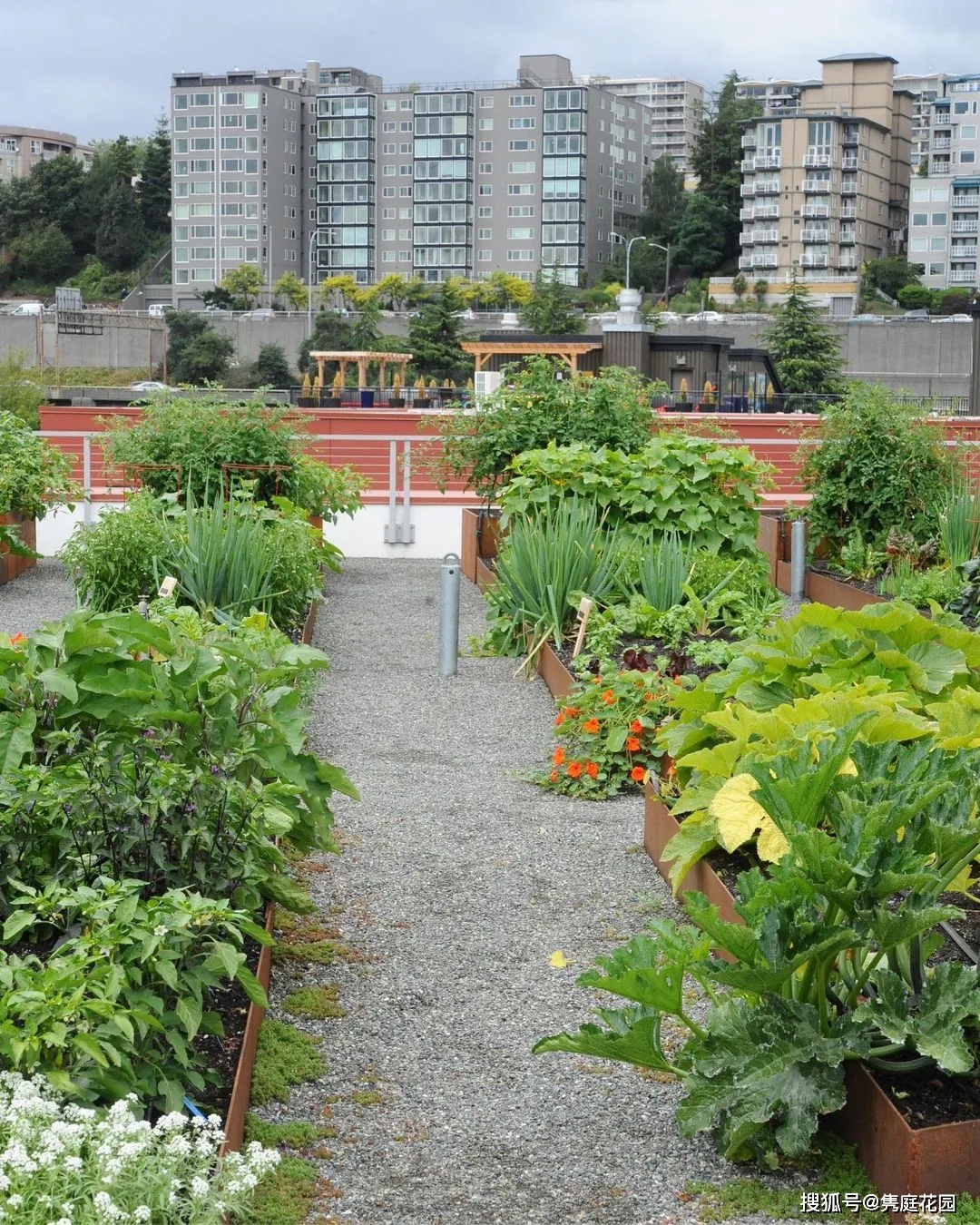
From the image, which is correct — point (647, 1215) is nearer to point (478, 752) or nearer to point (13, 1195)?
point (13, 1195)

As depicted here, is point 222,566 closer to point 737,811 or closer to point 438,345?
point 737,811

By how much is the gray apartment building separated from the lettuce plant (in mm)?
101929

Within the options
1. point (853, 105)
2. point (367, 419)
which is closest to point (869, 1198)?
point (367, 419)

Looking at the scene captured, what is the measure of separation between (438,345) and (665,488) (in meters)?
53.2

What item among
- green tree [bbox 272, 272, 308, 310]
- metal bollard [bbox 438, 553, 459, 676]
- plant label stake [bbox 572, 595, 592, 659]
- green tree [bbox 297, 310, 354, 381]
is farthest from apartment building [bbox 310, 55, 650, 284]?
plant label stake [bbox 572, 595, 592, 659]

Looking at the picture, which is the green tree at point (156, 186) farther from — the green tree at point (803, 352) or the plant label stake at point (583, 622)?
the plant label stake at point (583, 622)

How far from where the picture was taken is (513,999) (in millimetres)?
3715

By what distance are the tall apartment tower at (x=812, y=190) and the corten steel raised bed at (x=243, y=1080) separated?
306ft

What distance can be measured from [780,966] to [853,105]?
348 ft

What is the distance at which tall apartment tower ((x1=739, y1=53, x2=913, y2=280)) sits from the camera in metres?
94.9

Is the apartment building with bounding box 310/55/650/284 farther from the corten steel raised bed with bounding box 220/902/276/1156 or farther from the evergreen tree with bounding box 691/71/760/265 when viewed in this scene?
the corten steel raised bed with bounding box 220/902/276/1156

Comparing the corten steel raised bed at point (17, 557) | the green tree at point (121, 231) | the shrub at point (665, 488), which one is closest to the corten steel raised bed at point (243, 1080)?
the shrub at point (665, 488)

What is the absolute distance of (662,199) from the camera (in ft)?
364

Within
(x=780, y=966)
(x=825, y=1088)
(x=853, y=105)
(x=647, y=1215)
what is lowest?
(x=647, y=1215)
